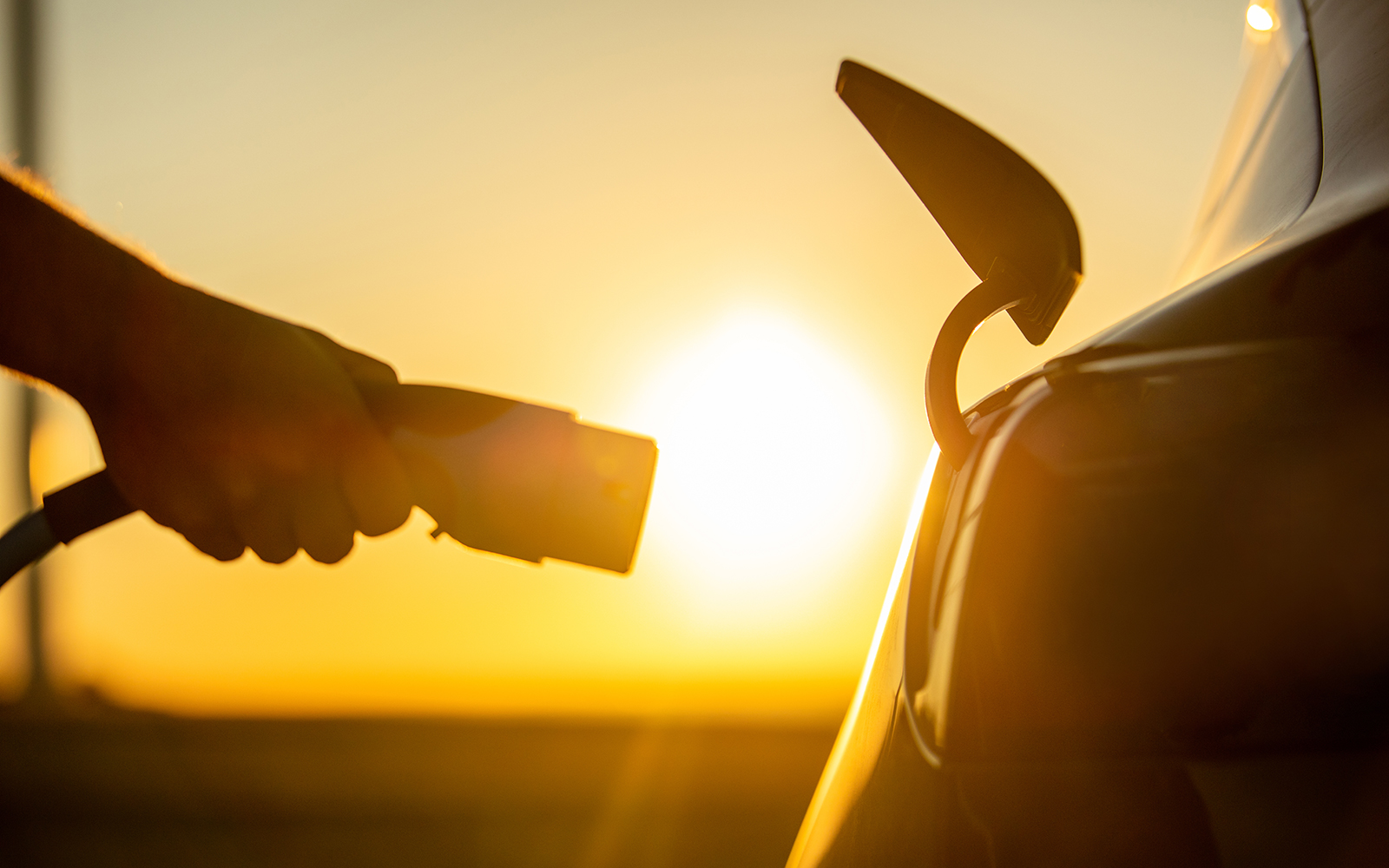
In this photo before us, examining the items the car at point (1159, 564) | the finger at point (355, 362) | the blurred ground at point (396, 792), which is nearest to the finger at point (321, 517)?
the finger at point (355, 362)

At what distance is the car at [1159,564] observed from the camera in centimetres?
74

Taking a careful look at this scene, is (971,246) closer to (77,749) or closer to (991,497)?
→ (991,497)

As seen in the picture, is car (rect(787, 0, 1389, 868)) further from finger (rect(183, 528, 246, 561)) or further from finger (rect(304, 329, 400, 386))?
finger (rect(183, 528, 246, 561))

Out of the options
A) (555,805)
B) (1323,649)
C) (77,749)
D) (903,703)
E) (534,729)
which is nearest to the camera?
(1323,649)

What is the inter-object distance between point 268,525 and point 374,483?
0.14 metres

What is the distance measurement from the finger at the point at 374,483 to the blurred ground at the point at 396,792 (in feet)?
15.5

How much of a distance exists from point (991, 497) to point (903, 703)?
0.26 meters

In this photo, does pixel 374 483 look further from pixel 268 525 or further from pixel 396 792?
pixel 396 792

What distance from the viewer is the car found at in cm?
74

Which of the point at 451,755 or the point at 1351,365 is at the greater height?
the point at 1351,365

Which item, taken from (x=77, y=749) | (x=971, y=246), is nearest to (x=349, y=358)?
(x=971, y=246)

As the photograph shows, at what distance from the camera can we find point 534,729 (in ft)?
24.1

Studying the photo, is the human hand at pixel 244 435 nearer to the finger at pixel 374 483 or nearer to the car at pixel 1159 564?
the finger at pixel 374 483

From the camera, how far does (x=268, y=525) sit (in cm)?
113
